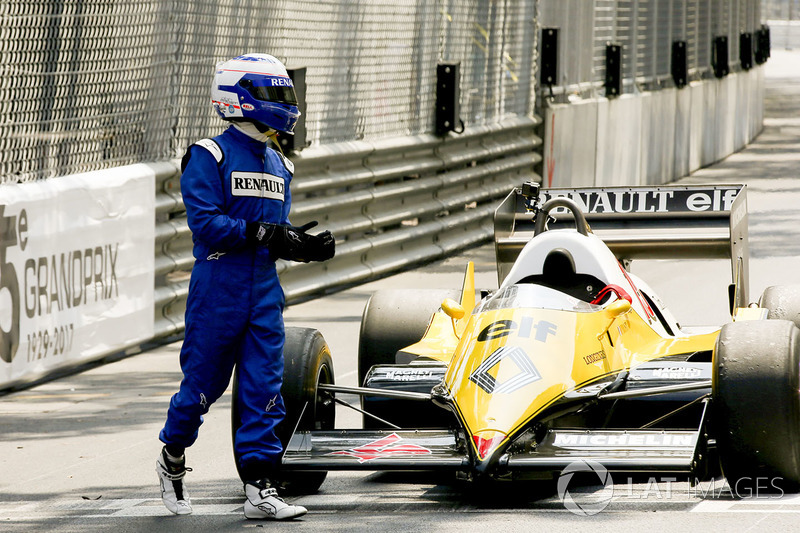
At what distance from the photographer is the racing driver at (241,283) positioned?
5.63m

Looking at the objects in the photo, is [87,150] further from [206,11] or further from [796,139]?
[796,139]

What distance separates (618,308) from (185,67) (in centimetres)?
547

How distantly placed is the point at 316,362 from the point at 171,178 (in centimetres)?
454

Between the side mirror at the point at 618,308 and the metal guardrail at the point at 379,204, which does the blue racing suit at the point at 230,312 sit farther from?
the metal guardrail at the point at 379,204

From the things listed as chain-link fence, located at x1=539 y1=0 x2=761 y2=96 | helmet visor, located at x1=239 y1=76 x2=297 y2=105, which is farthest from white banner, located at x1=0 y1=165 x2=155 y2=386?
chain-link fence, located at x1=539 y1=0 x2=761 y2=96

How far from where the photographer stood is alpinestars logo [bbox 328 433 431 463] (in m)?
5.65

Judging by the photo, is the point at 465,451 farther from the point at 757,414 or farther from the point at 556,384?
the point at 757,414

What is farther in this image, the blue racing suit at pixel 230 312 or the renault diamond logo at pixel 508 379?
the renault diamond logo at pixel 508 379

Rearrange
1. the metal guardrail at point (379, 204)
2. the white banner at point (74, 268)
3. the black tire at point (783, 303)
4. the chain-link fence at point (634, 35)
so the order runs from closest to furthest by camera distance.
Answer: the black tire at point (783, 303) < the white banner at point (74, 268) < the metal guardrail at point (379, 204) < the chain-link fence at point (634, 35)

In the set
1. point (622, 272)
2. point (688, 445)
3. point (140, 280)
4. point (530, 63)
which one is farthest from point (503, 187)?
point (688, 445)

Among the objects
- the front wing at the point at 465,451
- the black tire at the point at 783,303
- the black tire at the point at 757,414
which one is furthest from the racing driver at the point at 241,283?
the black tire at the point at 783,303

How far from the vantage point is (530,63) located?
18.4 meters

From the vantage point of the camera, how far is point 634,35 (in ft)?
73.4

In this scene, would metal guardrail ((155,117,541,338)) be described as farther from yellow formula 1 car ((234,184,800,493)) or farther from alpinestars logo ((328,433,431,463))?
alpinestars logo ((328,433,431,463))
